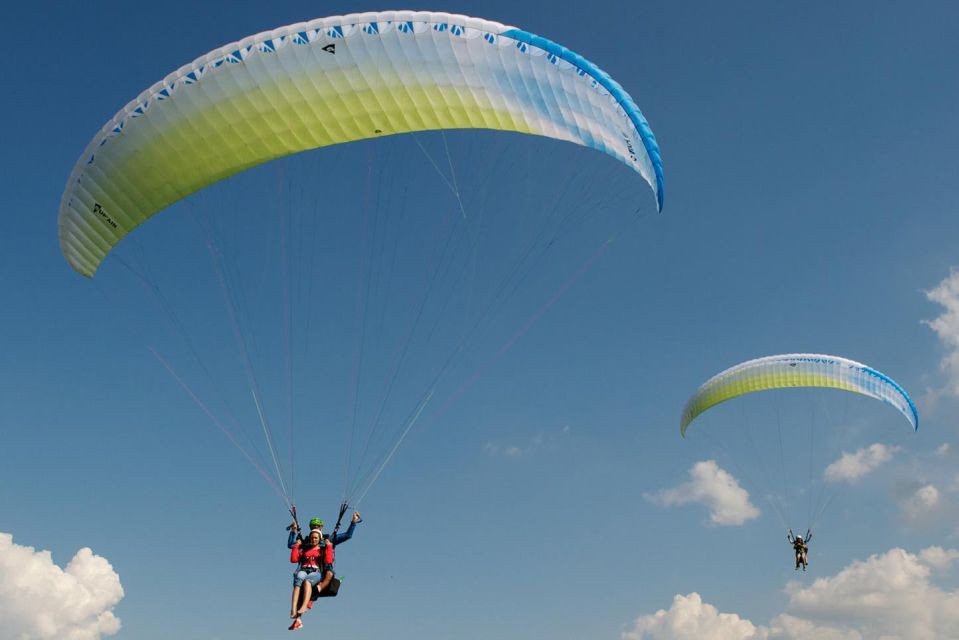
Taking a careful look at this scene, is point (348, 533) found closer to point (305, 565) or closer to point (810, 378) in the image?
point (305, 565)

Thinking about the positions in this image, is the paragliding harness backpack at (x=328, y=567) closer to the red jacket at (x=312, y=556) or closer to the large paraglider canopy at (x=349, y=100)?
the red jacket at (x=312, y=556)

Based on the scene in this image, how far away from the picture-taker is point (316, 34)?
1289cm

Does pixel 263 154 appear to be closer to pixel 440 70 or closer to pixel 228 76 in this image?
pixel 228 76

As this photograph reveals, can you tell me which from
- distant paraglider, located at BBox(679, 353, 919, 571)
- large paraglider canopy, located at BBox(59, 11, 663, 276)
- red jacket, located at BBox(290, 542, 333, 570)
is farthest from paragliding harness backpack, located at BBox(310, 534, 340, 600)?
distant paraglider, located at BBox(679, 353, 919, 571)

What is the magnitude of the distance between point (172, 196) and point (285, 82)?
3.19 meters

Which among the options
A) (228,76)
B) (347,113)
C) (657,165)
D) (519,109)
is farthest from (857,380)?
(228,76)

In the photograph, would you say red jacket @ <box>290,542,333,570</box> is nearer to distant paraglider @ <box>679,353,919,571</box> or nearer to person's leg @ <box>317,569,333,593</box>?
person's leg @ <box>317,569,333,593</box>

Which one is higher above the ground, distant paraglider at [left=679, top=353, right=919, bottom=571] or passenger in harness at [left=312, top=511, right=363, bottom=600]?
distant paraglider at [left=679, top=353, right=919, bottom=571]

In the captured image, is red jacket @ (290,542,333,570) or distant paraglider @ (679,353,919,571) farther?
distant paraglider @ (679,353,919,571)

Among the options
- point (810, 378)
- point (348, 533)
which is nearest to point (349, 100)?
point (348, 533)

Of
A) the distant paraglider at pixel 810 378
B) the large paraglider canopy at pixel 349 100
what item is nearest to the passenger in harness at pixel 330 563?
the large paraglider canopy at pixel 349 100

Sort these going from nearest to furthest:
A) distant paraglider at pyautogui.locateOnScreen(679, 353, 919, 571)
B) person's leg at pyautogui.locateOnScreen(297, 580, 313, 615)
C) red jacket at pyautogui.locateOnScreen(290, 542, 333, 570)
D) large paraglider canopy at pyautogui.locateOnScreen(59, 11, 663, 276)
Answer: large paraglider canopy at pyautogui.locateOnScreen(59, 11, 663, 276) < person's leg at pyautogui.locateOnScreen(297, 580, 313, 615) < red jacket at pyautogui.locateOnScreen(290, 542, 333, 570) < distant paraglider at pyautogui.locateOnScreen(679, 353, 919, 571)

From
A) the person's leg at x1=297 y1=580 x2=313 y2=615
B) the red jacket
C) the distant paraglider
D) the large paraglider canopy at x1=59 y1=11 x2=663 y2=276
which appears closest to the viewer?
the large paraglider canopy at x1=59 y1=11 x2=663 y2=276

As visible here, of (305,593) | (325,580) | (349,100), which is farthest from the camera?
(325,580)
